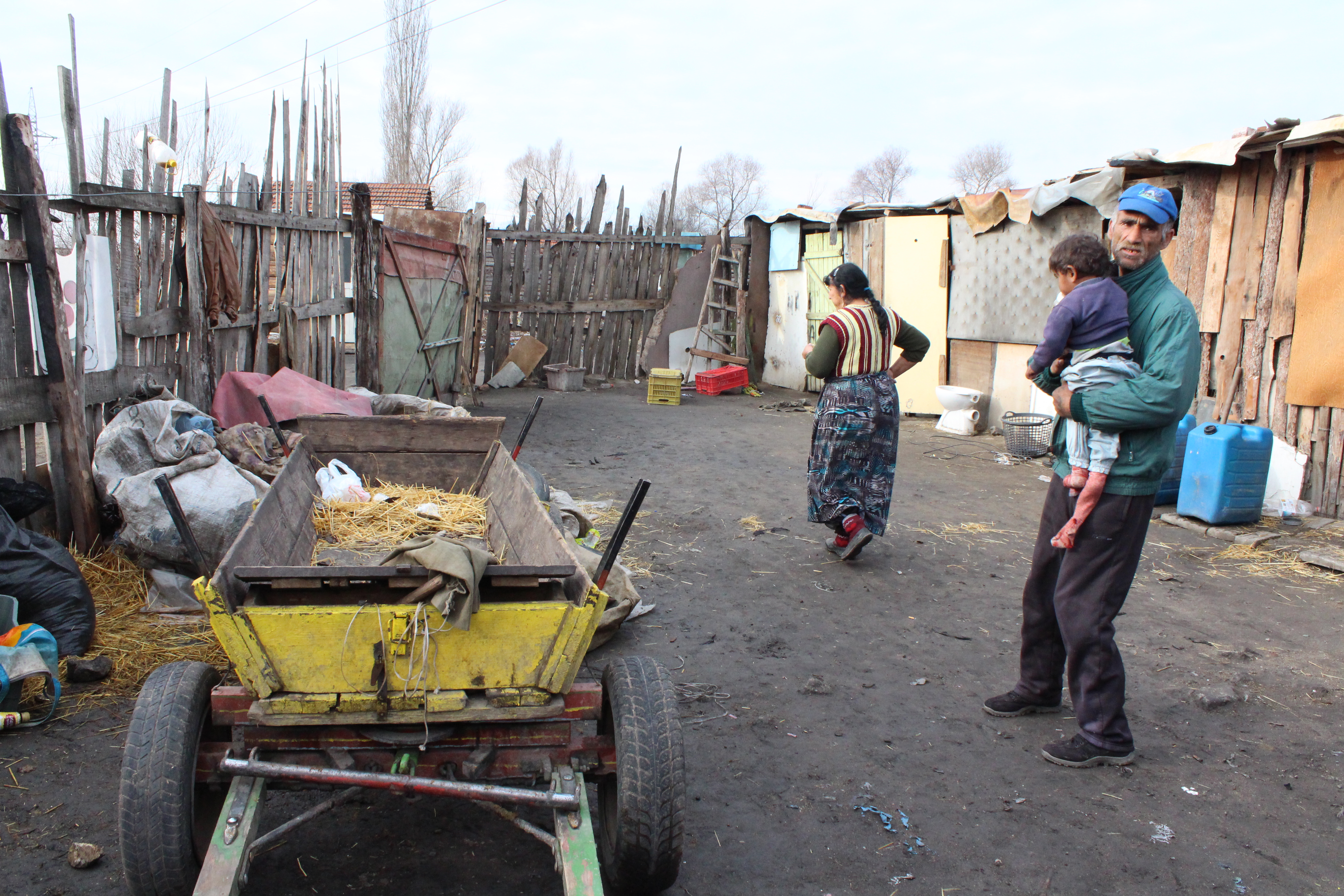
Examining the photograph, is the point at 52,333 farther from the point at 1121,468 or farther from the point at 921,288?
the point at 921,288

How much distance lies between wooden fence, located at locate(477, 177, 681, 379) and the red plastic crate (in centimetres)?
147

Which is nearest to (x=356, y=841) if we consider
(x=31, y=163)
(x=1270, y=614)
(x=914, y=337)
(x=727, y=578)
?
(x=727, y=578)

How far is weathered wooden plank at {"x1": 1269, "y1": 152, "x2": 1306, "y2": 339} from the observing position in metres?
7.10

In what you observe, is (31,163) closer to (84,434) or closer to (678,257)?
(84,434)

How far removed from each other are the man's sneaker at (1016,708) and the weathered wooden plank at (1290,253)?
514 centimetres

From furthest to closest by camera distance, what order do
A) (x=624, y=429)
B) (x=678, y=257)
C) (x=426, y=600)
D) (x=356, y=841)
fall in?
(x=678, y=257) → (x=624, y=429) → (x=356, y=841) → (x=426, y=600)

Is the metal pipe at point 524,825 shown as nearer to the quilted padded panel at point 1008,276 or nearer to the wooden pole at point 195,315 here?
the wooden pole at point 195,315

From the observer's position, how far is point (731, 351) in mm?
15695

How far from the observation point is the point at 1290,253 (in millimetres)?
7203

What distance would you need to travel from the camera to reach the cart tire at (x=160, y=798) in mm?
2322

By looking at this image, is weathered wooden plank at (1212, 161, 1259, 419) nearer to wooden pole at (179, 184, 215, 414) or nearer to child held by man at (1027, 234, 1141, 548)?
child held by man at (1027, 234, 1141, 548)

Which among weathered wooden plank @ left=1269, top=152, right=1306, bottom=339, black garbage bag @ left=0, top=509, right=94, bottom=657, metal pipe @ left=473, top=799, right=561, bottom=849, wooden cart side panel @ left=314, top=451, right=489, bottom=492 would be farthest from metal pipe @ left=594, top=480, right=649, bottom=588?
weathered wooden plank @ left=1269, top=152, right=1306, bottom=339

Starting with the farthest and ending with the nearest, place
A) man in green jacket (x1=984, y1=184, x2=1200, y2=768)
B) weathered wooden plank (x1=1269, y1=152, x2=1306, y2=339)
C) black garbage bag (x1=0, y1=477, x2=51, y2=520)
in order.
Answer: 1. weathered wooden plank (x1=1269, y1=152, x2=1306, y2=339)
2. black garbage bag (x1=0, y1=477, x2=51, y2=520)
3. man in green jacket (x1=984, y1=184, x2=1200, y2=768)

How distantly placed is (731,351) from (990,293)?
559 centimetres
